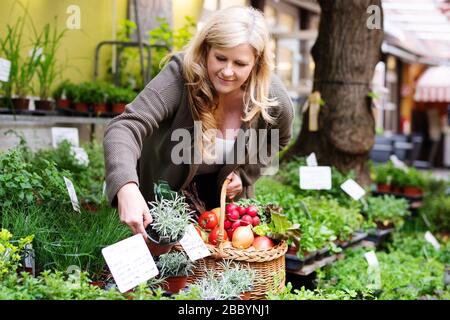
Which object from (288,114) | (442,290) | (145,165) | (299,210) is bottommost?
(442,290)

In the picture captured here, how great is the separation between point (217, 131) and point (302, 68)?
288 inches

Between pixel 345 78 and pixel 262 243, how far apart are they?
237 cm

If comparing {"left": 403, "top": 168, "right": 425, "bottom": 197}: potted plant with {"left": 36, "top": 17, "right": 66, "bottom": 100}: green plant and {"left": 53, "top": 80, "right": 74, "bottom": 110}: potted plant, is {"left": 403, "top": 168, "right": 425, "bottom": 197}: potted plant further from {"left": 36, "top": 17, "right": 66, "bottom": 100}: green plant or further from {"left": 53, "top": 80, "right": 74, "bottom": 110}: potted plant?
{"left": 36, "top": 17, "right": 66, "bottom": 100}: green plant

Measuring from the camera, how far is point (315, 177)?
10.4 ft

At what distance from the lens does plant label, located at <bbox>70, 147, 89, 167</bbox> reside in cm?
328

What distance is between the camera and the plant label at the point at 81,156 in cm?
328

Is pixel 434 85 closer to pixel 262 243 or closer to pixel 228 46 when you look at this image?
pixel 262 243

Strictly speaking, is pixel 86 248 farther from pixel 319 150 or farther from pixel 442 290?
pixel 319 150

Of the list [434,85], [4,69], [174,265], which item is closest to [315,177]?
[174,265]

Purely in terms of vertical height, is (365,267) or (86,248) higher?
(86,248)

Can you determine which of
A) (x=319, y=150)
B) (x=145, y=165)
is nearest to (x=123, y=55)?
(x=319, y=150)

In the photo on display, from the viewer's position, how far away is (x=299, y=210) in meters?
3.37

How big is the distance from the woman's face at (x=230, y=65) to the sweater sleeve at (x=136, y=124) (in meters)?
0.15

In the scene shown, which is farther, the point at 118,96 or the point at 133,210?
the point at 118,96
